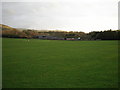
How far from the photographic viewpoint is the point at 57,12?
11.4 meters

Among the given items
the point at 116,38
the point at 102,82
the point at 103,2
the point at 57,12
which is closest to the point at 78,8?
the point at 57,12

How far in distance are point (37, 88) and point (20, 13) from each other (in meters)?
8.25

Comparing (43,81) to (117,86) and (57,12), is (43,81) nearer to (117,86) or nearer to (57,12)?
(117,86)

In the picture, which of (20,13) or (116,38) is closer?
(20,13)

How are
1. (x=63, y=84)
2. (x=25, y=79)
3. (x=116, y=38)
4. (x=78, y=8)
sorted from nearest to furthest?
(x=63, y=84), (x=25, y=79), (x=78, y=8), (x=116, y=38)

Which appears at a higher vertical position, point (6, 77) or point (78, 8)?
point (78, 8)

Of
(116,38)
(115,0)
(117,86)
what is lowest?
(117,86)

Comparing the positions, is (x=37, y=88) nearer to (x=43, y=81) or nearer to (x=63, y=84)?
(x=43, y=81)

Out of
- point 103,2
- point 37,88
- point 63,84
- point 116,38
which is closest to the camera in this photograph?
point 37,88

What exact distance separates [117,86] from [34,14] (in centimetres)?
902

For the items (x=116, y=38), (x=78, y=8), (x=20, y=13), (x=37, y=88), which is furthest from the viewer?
(x=116, y=38)

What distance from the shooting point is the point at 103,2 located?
8031 millimetres

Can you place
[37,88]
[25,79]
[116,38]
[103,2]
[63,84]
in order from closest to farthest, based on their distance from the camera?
[37,88], [63,84], [25,79], [103,2], [116,38]

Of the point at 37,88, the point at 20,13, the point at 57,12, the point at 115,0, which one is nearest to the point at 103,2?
the point at 115,0
